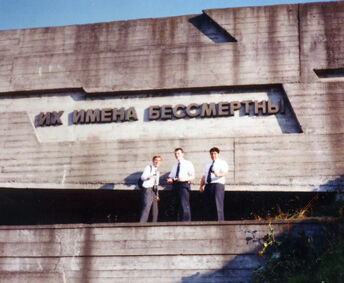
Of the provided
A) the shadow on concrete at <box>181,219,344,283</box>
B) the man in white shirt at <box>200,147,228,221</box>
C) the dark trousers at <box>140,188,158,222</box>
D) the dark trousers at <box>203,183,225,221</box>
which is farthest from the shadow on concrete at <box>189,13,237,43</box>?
the shadow on concrete at <box>181,219,344,283</box>

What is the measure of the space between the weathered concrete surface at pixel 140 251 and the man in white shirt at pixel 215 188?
27.5 inches

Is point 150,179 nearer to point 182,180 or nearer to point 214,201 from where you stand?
point 182,180

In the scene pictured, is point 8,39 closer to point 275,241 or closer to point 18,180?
point 18,180

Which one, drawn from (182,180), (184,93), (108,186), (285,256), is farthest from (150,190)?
(184,93)

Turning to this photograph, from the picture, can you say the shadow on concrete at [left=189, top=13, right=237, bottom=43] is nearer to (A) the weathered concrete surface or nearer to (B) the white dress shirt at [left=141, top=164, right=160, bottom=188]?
(B) the white dress shirt at [left=141, top=164, right=160, bottom=188]

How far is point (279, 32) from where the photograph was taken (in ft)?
42.3

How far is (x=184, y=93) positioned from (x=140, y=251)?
4911 millimetres

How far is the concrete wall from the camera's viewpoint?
1192cm

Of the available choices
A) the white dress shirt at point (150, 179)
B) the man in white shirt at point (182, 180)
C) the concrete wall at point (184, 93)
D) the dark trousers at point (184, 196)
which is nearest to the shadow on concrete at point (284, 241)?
the dark trousers at point (184, 196)

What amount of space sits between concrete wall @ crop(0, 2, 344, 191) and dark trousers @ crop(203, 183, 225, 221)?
156 cm

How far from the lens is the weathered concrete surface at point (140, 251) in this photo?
30.1ft

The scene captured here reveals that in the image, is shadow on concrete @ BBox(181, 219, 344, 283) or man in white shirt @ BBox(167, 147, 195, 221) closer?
shadow on concrete @ BBox(181, 219, 344, 283)

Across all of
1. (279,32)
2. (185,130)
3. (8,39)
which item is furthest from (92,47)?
(279,32)

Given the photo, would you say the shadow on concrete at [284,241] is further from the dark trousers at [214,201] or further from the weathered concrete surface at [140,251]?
the dark trousers at [214,201]
